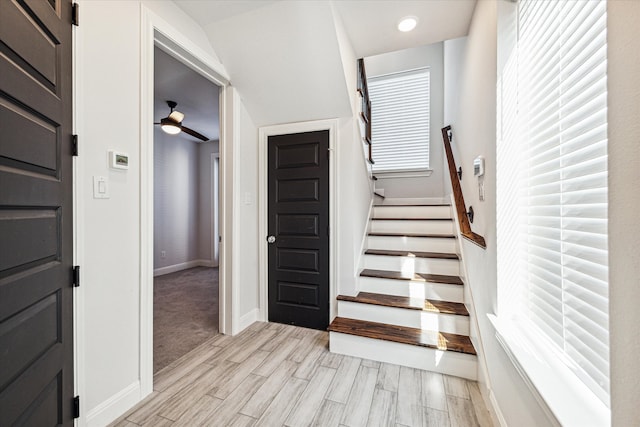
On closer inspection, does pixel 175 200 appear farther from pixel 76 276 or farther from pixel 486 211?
pixel 486 211

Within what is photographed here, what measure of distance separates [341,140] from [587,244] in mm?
1973

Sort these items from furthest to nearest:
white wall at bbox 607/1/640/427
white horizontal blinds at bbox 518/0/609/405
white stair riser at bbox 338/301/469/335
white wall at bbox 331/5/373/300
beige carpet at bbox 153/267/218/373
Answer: white wall at bbox 331/5/373/300
beige carpet at bbox 153/267/218/373
white stair riser at bbox 338/301/469/335
white horizontal blinds at bbox 518/0/609/405
white wall at bbox 607/1/640/427

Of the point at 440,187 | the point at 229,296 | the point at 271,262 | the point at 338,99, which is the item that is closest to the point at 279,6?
the point at 338,99

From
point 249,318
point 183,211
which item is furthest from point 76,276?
point 183,211

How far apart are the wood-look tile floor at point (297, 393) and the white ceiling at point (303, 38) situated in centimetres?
215

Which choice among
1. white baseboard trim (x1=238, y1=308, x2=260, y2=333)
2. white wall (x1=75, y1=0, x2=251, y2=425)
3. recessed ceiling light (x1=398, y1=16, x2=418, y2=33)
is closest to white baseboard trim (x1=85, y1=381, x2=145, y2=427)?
white wall (x1=75, y1=0, x2=251, y2=425)

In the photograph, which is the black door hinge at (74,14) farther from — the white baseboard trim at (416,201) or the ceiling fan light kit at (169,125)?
the white baseboard trim at (416,201)

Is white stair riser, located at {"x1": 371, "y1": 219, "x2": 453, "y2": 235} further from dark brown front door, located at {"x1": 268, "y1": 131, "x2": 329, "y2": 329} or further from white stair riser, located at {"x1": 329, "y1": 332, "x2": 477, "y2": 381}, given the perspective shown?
white stair riser, located at {"x1": 329, "y1": 332, "x2": 477, "y2": 381}

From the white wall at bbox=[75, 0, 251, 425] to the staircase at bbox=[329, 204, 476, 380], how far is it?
55.6 inches

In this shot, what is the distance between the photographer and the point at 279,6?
1901mm

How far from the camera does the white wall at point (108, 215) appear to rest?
51.8 inches

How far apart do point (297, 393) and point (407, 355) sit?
2.75 feet

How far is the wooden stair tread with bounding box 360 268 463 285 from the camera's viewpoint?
229cm

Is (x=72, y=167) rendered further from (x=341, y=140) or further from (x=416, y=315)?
(x=416, y=315)
